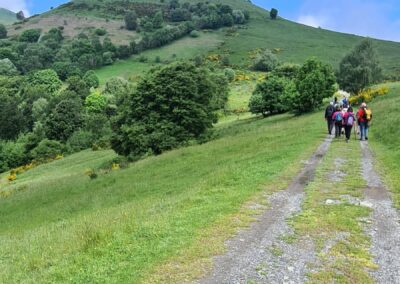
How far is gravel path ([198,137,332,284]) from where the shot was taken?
984 centimetres

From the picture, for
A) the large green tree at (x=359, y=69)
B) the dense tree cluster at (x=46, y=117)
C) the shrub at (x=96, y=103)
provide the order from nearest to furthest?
the large green tree at (x=359, y=69) → the dense tree cluster at (x=46, y=117) → the shrub at (x=96, y=103)

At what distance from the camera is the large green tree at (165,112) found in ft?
179

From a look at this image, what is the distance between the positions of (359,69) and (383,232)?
70.8 m

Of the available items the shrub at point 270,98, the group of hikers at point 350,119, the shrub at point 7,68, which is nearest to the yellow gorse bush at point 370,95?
the shrub at point 270,98

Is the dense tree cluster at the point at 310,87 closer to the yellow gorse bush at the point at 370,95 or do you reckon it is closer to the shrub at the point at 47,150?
the yellow gorse bush at the point at 370,95

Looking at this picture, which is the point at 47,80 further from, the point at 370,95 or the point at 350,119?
the point at 350,119

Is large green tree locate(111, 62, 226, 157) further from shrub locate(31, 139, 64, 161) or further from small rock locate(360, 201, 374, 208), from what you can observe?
shrub locate(31, 139, 64, 161)

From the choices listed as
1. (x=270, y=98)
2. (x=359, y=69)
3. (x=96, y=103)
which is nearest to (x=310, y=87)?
(x=270, y=98)

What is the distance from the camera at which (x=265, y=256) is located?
36.0ft

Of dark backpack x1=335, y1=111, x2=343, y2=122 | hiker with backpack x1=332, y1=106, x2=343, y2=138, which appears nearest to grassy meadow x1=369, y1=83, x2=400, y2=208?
hiker with backpack x1=332, y1=106, x2=343, y2=138

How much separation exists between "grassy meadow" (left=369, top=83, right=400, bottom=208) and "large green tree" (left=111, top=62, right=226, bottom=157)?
2054 cm

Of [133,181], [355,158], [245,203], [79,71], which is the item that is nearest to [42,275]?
[245,203]

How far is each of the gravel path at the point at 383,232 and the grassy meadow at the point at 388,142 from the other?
0.50 metres

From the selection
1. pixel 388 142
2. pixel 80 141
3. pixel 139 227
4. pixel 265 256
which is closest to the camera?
pixel 265 256
